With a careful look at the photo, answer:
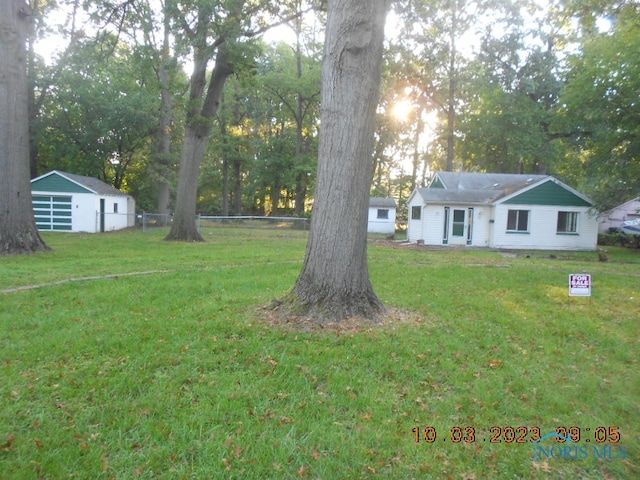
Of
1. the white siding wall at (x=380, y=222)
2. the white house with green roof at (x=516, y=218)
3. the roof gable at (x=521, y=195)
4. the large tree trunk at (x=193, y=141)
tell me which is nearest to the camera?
the large tree trunk at (x=193, y=141)

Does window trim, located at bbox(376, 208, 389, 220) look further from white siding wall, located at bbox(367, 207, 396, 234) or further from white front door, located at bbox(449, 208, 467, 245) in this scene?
white front door, located at bbox(449, 208, 467, 245)

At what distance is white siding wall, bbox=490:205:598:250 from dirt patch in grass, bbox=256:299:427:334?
55.7 feet

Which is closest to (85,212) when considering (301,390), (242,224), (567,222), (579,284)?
(242,224)

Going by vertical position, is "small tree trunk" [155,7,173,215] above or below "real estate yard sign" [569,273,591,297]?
above

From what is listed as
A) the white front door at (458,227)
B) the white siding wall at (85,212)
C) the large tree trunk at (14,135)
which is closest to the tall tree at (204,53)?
the large tree trunk at (14,135)

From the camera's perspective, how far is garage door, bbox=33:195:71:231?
24250 mm

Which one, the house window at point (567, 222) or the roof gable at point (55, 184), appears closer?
the house window at point (567, 222)

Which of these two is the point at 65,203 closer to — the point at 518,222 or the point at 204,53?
the point at 204,53

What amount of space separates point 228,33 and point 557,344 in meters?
14.0

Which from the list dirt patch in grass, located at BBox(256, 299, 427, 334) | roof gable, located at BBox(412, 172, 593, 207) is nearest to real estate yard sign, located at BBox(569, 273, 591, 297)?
dirt patch in grass, located at BBox(256, 299, 427, 334)

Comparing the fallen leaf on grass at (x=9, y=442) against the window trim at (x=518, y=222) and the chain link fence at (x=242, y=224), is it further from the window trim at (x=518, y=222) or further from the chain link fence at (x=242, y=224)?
the chain link fence at (x=242, y=224)

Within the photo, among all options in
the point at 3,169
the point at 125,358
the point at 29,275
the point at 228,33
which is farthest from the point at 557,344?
the point at 3,169

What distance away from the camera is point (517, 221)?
68.7 ft

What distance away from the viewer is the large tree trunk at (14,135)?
12352mm
